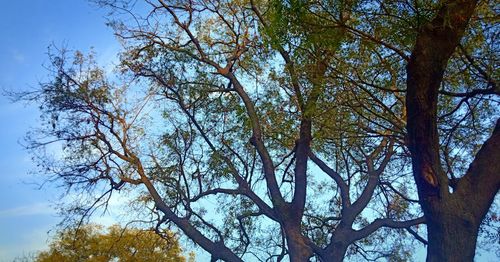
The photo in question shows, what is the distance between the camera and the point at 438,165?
5.99 m

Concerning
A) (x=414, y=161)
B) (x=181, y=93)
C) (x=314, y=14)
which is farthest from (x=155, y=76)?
(x=414, y=161)

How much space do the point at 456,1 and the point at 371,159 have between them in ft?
19.3

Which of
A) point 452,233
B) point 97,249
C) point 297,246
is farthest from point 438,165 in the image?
point 97,249

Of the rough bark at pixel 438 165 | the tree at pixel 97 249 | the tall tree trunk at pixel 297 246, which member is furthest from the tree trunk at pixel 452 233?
the tree at pixel 97 249

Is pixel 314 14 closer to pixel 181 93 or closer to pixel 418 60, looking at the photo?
pixel 418 60

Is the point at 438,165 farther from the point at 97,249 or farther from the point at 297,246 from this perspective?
the point at 97,249

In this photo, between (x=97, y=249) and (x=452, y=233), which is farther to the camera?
(x=97, y=249)

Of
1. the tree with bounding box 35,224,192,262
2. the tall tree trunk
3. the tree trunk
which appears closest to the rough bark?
the tree trunk

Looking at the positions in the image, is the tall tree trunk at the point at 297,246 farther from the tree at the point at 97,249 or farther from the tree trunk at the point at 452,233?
the tree at the point at 97,249

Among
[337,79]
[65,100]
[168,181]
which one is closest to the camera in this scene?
[337,79]

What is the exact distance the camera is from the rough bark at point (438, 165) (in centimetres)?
568

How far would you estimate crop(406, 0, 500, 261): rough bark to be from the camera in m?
5.68

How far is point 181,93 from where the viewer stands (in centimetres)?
1138

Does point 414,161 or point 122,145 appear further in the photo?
point 122,145
